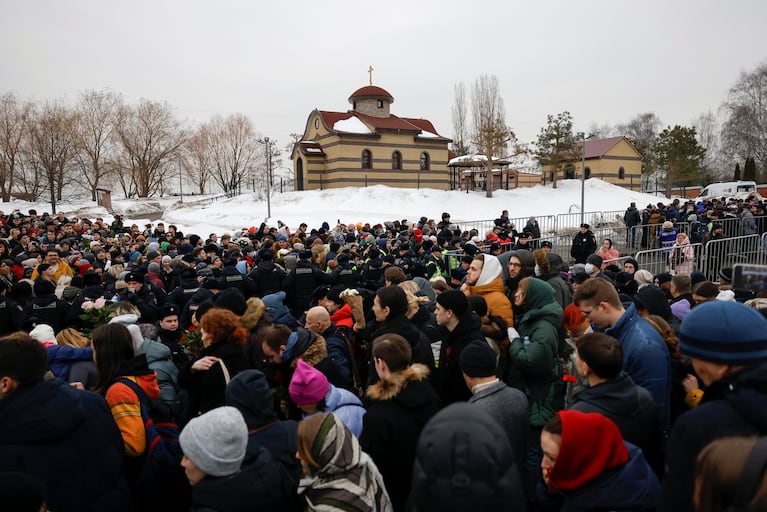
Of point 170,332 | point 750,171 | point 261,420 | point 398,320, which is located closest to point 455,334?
point 398,320

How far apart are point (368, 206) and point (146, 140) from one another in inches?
1287

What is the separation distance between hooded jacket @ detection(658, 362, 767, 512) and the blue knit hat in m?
0.07

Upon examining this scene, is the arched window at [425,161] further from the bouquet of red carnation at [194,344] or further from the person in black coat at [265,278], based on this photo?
the bouquet of red carnation at [194,344]

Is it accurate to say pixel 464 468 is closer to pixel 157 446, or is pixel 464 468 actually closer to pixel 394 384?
pixel 394 384

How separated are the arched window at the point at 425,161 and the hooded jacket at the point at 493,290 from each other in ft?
122

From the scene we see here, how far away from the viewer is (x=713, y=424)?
1884 mm

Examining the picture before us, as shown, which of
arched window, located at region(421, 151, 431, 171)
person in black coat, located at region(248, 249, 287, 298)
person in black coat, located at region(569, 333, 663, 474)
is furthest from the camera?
arched window, located at region(421, 151, 431, 171)

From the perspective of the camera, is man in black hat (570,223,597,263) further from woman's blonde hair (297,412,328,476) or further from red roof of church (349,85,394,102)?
red roof of church (349,85,394,102)

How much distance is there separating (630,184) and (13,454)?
56144 mm

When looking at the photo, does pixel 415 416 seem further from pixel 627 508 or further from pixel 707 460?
pixel 707 460

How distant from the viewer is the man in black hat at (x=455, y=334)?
3.96 meters

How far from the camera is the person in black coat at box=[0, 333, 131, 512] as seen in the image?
2553 mm

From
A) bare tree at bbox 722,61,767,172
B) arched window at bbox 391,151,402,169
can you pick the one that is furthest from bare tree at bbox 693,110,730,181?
arched window at bbox 391,151,402,169

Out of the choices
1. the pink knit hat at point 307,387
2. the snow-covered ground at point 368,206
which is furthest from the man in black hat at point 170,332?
the snow-covered ground at point 368,206
